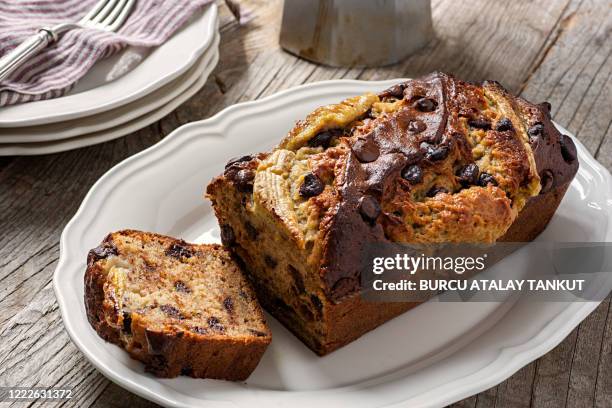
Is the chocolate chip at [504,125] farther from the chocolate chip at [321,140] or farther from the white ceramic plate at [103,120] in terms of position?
the white ceramic plate at [103,120]

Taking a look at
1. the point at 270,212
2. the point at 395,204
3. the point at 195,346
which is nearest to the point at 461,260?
the point at 395,204

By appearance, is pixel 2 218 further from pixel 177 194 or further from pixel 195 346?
pixel 195 346

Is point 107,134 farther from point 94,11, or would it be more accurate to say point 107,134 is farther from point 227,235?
point 227,235

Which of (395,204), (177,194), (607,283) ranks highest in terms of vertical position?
(395,204)

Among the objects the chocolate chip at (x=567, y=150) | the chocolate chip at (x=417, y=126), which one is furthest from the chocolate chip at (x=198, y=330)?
the chocolate chip at (x=567, y=150)

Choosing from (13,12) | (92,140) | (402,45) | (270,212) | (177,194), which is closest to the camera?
(270,212)

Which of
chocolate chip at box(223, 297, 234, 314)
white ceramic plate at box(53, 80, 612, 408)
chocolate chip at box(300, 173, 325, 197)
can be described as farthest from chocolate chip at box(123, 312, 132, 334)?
chocolate chip at box(300, 173, 325, 197)
